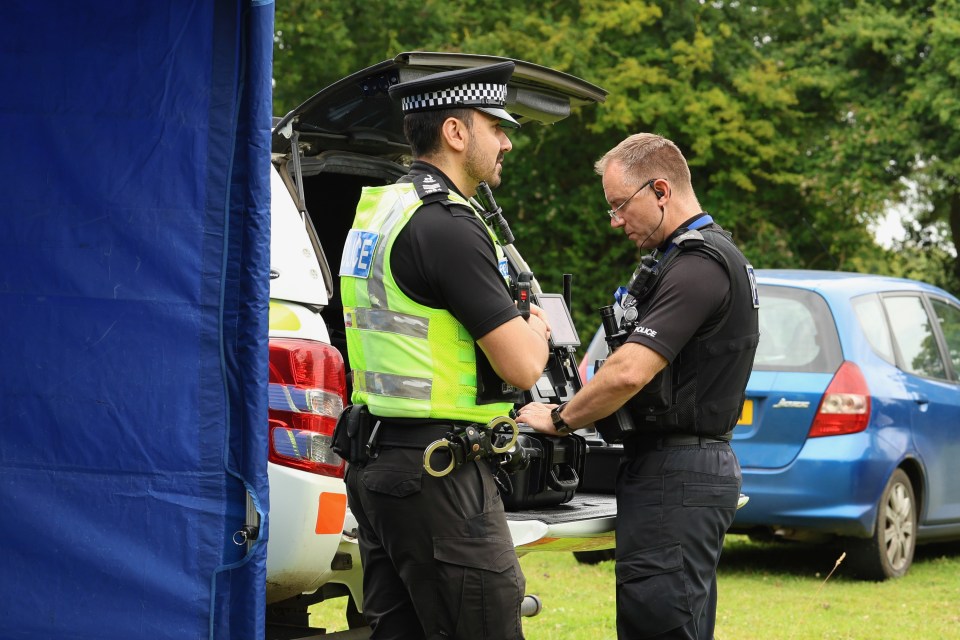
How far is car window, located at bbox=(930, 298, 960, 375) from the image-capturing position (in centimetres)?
874

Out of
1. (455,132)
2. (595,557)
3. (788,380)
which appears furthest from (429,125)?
(595,557)

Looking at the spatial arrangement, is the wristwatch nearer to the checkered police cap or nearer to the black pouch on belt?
the black pouch on belt

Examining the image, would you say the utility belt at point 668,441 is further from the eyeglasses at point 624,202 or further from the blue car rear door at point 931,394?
the blue car rear door at point 931,394

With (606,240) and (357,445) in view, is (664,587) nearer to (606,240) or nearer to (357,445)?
(357,445)

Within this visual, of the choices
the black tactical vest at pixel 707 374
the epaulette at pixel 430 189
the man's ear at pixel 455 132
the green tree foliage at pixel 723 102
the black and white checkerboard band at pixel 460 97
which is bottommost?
the black tactical vest at pixel 707 374

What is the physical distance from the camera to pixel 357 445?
341 centimetres

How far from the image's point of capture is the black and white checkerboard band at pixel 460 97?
3422 millimetres

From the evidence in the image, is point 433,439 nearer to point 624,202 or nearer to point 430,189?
point 430,189

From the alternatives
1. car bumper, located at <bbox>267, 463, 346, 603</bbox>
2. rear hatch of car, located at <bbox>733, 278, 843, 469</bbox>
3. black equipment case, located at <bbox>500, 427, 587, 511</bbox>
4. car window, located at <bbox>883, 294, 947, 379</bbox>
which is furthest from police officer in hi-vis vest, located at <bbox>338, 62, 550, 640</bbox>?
car window, located at <bbox>883, 294, 947, 379</bbox>

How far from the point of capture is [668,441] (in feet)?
13.3

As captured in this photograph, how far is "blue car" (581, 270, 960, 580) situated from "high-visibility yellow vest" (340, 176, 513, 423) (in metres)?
4.62

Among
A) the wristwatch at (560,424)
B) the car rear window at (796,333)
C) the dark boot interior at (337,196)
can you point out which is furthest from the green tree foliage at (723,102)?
the wristwatch at (560,424)

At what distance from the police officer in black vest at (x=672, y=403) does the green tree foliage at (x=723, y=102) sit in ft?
51.6

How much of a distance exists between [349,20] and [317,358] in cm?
1923
